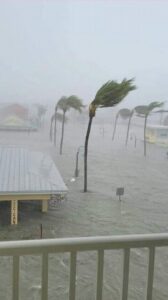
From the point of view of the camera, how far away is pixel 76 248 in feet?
2.85

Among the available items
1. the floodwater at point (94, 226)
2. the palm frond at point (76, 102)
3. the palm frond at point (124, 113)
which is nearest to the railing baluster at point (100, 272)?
the floodwater at point (94, 226)

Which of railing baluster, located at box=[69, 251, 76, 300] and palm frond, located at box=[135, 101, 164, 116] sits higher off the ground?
palm frond, located at box=[135, 101, 164, 116]

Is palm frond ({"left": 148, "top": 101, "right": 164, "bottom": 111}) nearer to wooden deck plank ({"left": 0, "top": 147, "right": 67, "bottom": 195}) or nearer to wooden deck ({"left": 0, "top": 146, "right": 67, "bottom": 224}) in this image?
wooden deck plank ({"left": 0, "top": 147, "right": 67, "bottom": 195})

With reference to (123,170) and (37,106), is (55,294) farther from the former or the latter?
(37,106)

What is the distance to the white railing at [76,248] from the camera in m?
0.83

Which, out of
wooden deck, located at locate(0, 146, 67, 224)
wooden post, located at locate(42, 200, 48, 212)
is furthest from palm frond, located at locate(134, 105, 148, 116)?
wooden post, located at locate(42, 200, 48, 212)

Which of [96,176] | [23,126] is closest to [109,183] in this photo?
[96,176]

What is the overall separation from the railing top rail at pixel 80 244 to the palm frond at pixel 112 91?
516 centimetres

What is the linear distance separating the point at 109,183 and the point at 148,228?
2976mm

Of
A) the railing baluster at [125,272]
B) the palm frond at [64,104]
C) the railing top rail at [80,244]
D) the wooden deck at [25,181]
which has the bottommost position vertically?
the wooden deck at [25,181]

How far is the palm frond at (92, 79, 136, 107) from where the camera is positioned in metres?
5.92

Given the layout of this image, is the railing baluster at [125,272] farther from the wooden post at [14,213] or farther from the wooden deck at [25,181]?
the wooden post at [14,213]

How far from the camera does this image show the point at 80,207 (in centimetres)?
513

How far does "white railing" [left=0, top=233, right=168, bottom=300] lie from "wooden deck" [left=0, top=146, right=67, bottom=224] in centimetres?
333
